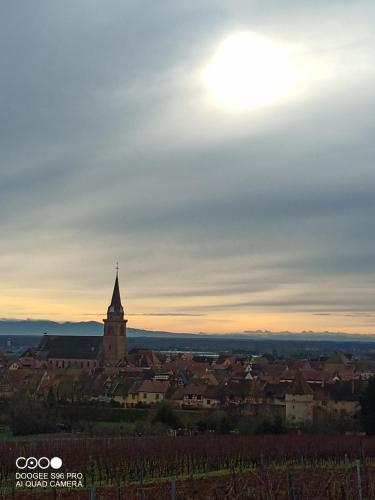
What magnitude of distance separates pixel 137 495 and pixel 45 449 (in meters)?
12.5

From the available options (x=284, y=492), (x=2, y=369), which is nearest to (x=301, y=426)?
(x=284, y=492)

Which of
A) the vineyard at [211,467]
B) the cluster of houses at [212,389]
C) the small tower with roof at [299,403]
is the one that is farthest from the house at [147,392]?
the vineyard at [211,467]

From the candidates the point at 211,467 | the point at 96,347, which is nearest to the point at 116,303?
the point at 96,347

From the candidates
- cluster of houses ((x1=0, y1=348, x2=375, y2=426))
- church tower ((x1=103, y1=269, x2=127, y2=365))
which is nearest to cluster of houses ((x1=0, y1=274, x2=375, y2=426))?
cluster of houses ((x1=0, y1=348, x2=375, y2=426))

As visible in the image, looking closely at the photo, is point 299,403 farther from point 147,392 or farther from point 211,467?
point 211,467

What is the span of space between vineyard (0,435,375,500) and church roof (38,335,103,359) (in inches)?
3596

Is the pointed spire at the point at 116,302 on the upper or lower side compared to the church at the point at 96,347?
upper

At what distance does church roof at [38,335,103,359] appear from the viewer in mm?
132675

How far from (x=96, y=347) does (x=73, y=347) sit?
4.58 m

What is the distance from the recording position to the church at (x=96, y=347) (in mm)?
130375

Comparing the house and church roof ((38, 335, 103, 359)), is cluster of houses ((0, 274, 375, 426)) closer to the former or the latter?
the house

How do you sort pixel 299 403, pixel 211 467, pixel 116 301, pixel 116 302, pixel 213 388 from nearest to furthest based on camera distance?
pixel 211 467 < pixel 299 403 < pixel 213 388 < pixel 116 301 < pixel 116 302

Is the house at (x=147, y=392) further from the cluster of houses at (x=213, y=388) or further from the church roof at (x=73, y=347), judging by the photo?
the church roof at (x=73, y=347)

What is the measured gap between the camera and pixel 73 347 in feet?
442
